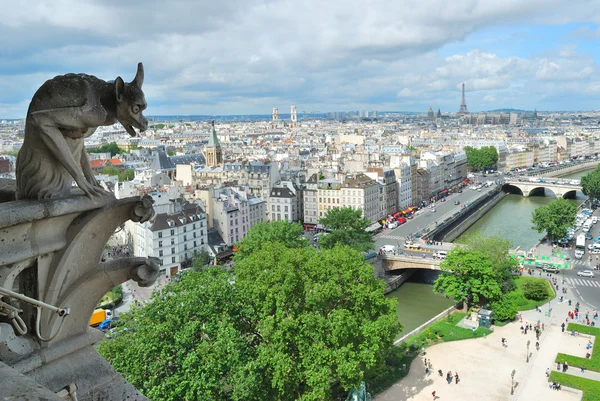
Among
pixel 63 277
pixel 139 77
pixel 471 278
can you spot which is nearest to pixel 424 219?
pixel 471 278

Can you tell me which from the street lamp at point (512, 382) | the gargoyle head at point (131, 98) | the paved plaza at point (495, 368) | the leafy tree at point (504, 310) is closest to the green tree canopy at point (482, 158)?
the leafy tree at point (504, 310)

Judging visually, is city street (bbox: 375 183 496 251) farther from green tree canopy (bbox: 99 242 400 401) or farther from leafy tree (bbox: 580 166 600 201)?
green tree canopy (bbox: 99 242 400 401)

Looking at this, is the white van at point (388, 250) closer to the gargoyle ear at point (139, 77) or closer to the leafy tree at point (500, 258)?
the leafy tree at point (500, 258)

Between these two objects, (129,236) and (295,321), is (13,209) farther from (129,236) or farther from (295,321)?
(129,236)

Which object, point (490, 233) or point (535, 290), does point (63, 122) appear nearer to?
point (535, 290)

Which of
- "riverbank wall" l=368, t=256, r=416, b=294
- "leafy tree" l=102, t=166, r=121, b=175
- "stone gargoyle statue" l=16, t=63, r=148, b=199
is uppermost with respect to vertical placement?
"stone gargoyle statue" l=16, t=63, r=148, b=199

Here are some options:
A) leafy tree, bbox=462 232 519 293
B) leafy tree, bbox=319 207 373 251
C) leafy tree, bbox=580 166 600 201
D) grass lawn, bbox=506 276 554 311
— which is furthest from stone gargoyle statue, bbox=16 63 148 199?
leafy tree, bbox=580 166 600 201

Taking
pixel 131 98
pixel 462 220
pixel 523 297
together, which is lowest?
pixel 462 220
